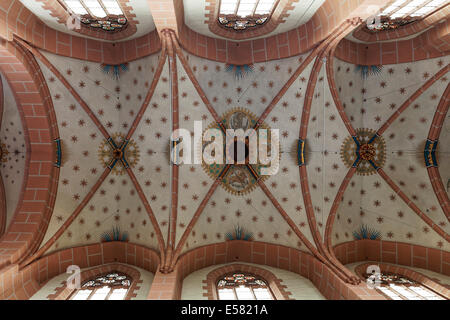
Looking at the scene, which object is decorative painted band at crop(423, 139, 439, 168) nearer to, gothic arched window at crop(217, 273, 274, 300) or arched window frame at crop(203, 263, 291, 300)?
arched window frame at crop(203, 263, 291, 300)

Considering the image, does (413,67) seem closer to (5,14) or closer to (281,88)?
(281,88)

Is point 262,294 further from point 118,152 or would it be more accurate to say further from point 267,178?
point 118,152

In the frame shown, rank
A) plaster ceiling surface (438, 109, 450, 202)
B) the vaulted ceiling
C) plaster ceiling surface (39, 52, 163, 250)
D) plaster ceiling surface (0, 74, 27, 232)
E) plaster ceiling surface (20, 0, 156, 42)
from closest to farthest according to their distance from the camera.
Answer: plaster ceiling surface (20, 0, 156, 42) → the vaulted ceiling → plaster ceiling surface (0, 74, 27, 232) → plaster ceiling surface (39, 52, 163, 250) → plaster ceiling surface (438, 109, 450, 202)

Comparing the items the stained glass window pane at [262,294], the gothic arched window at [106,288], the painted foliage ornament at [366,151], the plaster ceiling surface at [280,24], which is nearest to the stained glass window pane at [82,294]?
the gothic arched window at [106,288]

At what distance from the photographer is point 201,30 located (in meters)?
9.59

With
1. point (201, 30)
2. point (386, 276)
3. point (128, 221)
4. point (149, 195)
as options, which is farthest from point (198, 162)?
point (386, 276)

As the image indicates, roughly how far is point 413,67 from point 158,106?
9.11m

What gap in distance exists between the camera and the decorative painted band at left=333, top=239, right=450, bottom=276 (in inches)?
391

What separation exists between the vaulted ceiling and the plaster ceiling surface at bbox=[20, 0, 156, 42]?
0.09m

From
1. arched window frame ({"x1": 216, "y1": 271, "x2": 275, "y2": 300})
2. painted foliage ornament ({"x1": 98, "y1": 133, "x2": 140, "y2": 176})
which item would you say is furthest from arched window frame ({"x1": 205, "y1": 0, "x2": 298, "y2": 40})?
arched window frame ({"x1": 216, "y1": 271, "x2": 275, "y2": 300})

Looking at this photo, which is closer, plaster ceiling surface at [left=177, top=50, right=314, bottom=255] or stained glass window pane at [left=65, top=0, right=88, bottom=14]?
Result: stained glass window pane at [left=65, top=0, right=88, bottom=14]

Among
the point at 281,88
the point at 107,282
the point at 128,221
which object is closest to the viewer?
the point at 107,282

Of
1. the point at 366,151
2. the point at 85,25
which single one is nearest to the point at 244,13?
the point at 85,25

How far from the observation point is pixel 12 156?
10156mm
